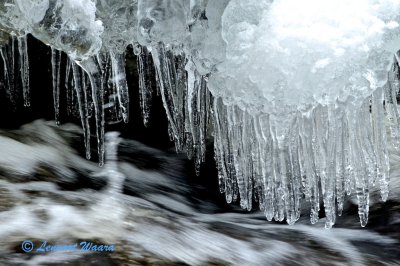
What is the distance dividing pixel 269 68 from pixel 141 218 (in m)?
0.85

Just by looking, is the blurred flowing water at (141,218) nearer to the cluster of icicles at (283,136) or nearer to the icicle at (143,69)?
the cluster of icicles at (283,136)

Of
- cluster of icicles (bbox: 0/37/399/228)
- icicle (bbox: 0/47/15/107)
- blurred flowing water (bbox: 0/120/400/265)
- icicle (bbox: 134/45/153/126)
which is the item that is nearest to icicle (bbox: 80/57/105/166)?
cluster of icicles (bbox: 0/37/399/228)

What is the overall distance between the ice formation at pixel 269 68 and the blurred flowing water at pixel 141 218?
0.22 meters

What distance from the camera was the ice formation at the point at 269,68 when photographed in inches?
91.0

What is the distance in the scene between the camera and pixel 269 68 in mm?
2348

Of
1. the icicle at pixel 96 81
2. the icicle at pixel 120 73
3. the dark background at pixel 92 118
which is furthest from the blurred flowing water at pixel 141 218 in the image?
the icicle at pixel 120 73

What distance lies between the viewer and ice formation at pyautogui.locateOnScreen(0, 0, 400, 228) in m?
2.31

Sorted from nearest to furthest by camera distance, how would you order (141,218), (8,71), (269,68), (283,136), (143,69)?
(269,68), (283,136), (141,218), (143,69), (8,71)

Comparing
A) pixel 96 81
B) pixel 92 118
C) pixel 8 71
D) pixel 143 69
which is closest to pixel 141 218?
pixel 96 81

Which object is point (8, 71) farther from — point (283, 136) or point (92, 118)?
point (283, 136)

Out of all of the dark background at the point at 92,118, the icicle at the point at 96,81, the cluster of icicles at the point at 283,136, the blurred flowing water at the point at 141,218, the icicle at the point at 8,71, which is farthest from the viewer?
the dark background at the point at 92,118

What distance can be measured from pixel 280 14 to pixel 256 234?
108 cm

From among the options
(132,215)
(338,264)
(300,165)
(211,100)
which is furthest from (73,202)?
(338,264)

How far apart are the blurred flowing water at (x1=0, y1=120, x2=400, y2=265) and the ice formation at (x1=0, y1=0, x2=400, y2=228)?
0.73 feet
